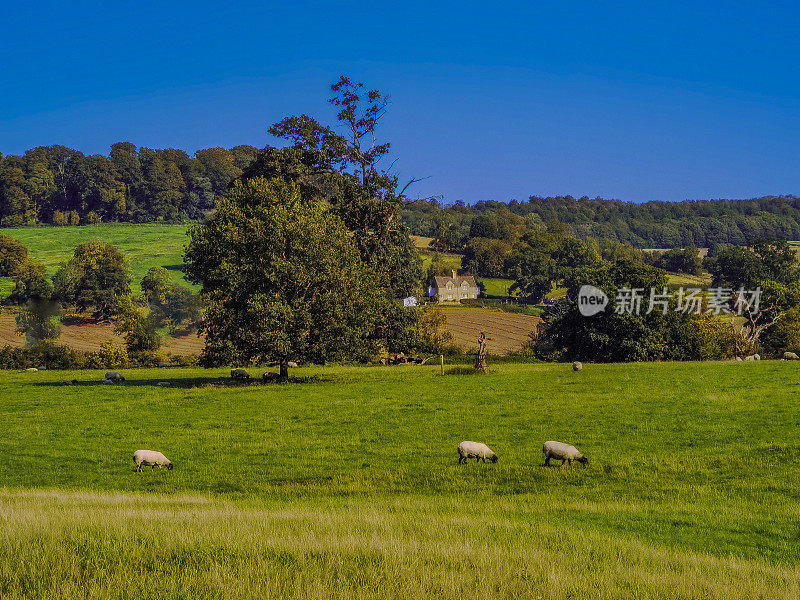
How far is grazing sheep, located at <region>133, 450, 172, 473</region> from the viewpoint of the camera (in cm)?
2620

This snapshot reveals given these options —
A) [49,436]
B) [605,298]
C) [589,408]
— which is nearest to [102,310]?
[605,298]

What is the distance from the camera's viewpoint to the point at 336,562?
11.3 meters

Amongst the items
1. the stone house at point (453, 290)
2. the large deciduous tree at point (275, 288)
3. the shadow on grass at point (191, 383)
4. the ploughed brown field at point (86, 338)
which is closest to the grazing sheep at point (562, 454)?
the large deciduous tree at point (275, 288)

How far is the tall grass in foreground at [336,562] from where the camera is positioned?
10250mm

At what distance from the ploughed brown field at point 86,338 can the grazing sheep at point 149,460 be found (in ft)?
278

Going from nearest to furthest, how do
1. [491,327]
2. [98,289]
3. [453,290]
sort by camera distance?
[491,327], [98,289], [453,290]

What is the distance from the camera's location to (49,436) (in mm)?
33875

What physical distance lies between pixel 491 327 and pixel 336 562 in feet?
430

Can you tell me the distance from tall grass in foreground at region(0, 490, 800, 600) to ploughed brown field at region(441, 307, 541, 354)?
93490mm

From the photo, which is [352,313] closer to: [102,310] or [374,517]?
[374,517]

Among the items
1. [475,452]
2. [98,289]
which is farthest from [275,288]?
[98,289]

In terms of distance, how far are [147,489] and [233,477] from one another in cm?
287

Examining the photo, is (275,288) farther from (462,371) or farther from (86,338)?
(86,338)

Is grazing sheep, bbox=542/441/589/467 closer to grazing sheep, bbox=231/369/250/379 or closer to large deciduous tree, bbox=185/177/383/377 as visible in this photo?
large deciduous tree, bbox=185/177/383/377
